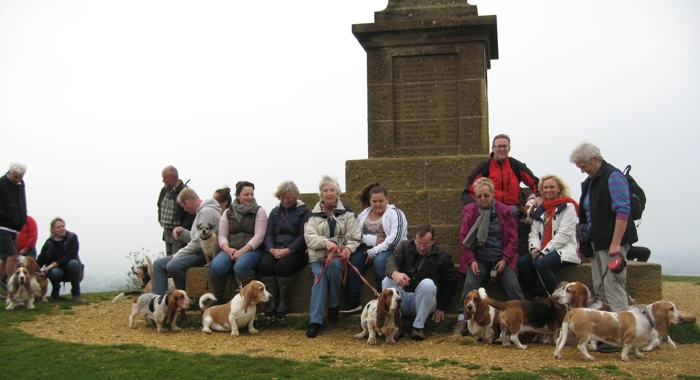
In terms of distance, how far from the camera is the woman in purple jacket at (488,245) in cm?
712

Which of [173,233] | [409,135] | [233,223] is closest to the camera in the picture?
[233,223]

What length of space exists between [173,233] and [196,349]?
2.65 metres

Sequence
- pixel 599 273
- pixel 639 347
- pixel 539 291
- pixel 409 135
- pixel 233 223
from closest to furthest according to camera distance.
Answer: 1. pixel 639 347
2. pixel 599 273
3. pixel 539 291
4. pixel 233 223
5. pixel 409 135

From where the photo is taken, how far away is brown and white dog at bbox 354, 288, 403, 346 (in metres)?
6.61

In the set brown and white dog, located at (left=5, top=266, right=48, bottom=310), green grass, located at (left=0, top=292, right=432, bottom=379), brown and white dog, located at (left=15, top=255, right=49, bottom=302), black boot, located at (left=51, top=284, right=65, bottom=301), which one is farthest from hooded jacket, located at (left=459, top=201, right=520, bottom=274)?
black boot, located at (left=51, top=284, right=65, bottom=301)

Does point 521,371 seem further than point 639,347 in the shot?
No

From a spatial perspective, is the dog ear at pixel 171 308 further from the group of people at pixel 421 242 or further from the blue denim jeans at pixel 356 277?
the blue denim jeans at pixel 356 277

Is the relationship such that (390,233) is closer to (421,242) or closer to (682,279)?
(421,242)

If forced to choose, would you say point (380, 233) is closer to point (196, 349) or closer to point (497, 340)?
point (497, 340)

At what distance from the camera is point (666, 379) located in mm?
5164

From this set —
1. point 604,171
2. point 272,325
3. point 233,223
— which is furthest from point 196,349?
point 604,171

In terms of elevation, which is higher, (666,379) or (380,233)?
(380,233)

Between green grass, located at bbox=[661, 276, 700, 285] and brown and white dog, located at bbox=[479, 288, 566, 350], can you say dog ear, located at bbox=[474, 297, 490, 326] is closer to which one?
brown and white dog, located at bbox=[479, 288, 566, 350]

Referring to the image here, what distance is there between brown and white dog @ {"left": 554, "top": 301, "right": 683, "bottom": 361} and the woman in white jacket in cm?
218
